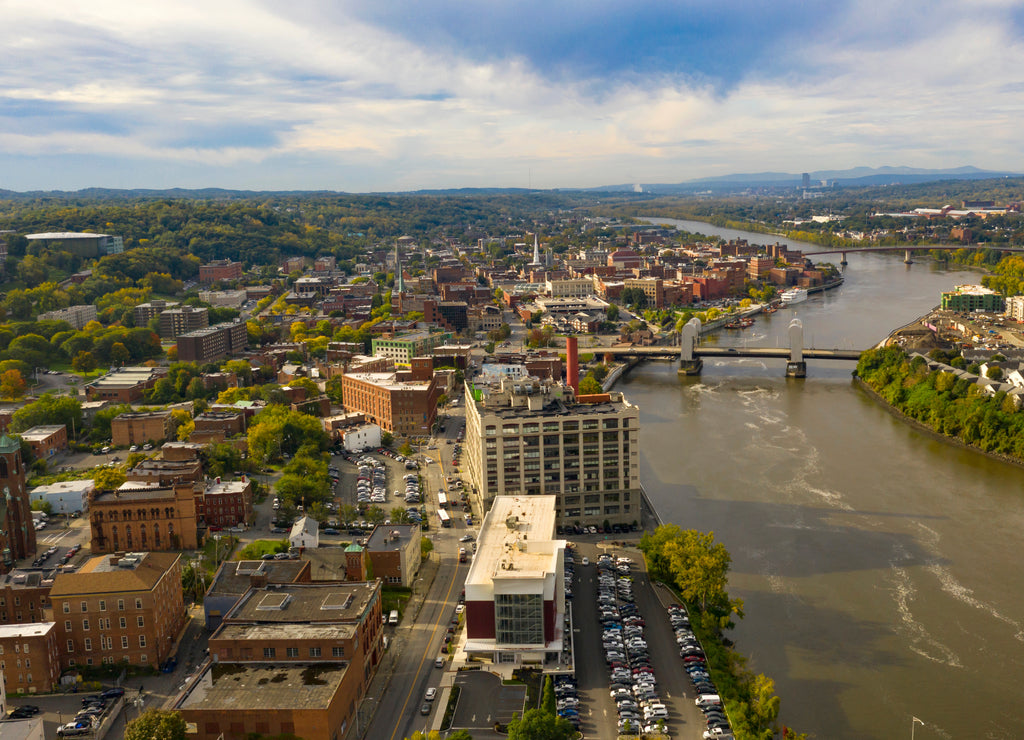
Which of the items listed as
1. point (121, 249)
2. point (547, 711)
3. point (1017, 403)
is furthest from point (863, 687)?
point (121, 249)

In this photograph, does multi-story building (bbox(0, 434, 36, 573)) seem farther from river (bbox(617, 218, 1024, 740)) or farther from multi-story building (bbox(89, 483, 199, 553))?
river (bbox(617, 218, 1024, 740))

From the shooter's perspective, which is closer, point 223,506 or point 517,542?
point 517,542

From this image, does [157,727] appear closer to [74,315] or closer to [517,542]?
[517,542]

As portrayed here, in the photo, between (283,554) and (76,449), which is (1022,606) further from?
(76,449)

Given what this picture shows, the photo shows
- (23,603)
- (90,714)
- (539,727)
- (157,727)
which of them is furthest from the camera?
(23,603)

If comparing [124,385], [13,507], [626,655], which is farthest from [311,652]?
[124,385]

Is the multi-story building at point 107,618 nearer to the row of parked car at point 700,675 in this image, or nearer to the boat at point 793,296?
the row of parked car at point 700,675

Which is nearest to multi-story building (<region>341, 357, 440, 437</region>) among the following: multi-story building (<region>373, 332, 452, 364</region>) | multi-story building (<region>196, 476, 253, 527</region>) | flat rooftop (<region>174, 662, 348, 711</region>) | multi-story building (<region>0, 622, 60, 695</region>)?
multi-story building (<region>373, 332, 452, 364</region>)
